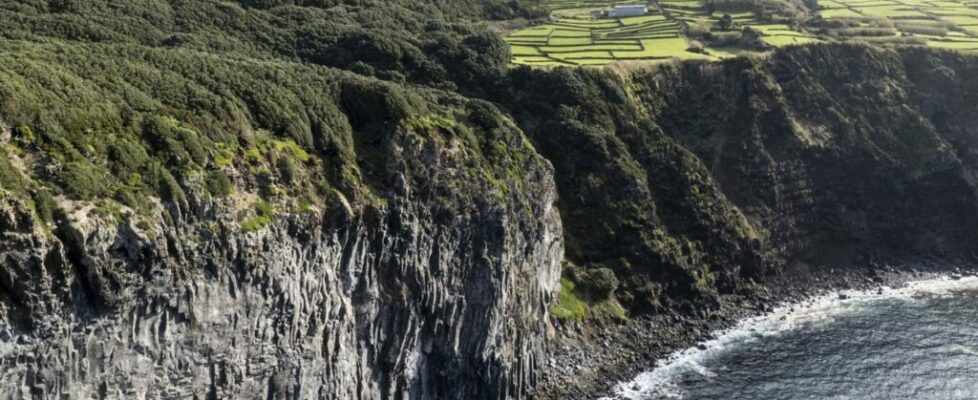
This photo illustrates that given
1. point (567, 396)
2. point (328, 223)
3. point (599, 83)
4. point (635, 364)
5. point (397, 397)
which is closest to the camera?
point (328, 223)

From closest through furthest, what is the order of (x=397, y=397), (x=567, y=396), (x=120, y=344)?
(x=120, y=344) → (x=397, y=397) → (x=567, y=396)

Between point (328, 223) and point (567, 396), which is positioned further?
point (567, 396)

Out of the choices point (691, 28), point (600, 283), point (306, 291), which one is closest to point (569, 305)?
point (600, 283)

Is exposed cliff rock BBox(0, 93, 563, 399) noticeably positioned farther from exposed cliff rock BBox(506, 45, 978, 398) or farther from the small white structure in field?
the small white structure in field

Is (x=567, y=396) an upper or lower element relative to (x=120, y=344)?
lower

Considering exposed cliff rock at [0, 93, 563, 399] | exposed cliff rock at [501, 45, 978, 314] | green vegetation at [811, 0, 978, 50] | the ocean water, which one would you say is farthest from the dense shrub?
green vegetation at [811, 0, 978, 50]

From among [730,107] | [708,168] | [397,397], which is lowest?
[397,397]

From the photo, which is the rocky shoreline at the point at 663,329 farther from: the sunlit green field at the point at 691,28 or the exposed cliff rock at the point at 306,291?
the sunlit green field at the point at 691,28

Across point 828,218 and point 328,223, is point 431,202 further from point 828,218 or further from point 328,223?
point 828,218

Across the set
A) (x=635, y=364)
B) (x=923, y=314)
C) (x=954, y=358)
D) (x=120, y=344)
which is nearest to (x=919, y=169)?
(x=923, y=314)
